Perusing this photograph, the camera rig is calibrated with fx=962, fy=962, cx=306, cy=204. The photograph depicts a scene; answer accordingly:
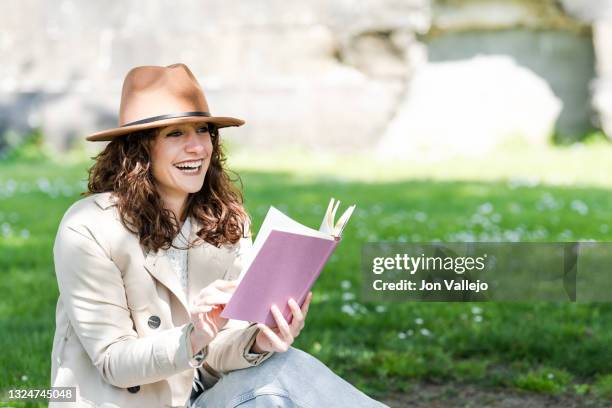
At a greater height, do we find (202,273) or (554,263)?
(202,273)

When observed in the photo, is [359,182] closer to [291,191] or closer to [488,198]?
[291,191]

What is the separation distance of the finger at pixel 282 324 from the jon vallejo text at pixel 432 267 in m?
1.45

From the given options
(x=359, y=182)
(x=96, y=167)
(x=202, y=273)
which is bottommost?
(x=359, y=182)

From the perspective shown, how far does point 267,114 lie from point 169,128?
799cm

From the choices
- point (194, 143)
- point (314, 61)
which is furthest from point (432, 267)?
point (314, 61)

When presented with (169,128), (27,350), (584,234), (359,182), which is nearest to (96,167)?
(169,128)

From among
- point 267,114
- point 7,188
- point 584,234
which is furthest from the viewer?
point 267,114

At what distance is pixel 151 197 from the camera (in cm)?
250

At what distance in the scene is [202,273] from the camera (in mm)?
2562

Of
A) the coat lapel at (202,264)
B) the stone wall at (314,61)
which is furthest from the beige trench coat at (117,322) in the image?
the stone wall at (314,61)

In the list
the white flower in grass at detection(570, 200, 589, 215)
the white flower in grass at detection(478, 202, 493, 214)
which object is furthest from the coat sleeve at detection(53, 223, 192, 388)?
the white flower in grass at detection(570, 200, 589, 215)

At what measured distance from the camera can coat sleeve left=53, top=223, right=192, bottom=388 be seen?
7.54ft

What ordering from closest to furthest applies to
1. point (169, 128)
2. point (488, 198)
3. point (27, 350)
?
point (169, 128) < point (27, 350) < point (488, 198)

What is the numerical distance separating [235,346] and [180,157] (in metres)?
0.51
